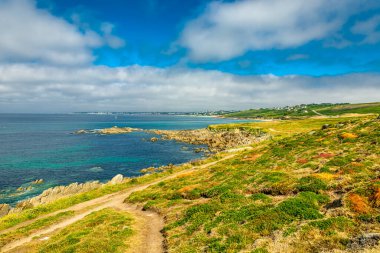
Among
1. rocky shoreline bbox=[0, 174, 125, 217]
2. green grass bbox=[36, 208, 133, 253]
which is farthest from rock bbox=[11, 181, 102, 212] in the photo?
green grass bbox=[36, 208, 133, 253]

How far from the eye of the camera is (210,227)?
61.2ft

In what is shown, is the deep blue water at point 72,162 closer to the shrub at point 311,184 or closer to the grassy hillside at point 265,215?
the grassy hillside at point 265,215

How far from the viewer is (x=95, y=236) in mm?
20656

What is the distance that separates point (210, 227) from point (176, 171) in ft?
126

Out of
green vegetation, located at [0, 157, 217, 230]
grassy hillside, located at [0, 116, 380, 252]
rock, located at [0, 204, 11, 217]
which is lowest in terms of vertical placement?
rock, located at [0, 204, 11, 217]

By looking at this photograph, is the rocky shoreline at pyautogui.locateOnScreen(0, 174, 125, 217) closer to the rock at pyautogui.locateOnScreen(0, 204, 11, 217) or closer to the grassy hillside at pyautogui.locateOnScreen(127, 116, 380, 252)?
the rock at pyautogui.locateOnScreen(0, 204, 11, 217)

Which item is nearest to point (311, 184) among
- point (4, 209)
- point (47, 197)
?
point (47, 197)

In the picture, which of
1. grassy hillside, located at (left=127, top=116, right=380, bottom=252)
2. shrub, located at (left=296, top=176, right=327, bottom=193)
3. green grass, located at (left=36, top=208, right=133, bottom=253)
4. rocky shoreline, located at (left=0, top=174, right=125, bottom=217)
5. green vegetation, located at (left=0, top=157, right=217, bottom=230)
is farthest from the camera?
rocky shoreline, located at (left=0, top=174, right=125, bottom=217)

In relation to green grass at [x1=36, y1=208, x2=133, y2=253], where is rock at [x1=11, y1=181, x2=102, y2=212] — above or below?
below

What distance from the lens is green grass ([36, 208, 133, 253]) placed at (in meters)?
18.5

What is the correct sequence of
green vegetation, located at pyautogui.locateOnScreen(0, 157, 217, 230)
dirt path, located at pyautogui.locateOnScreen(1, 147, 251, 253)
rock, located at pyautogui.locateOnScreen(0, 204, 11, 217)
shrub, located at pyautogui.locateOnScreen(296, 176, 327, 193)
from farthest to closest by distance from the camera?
1. rock, located at pyautogui.locateOnScreen(0, 204, 11, 217)
2. green vegetation, located at pyautogui.locateOnScreen(0, 157, 217, 230)
3. shrub, located at pyautogui.locateOnScreen(296, 176, 327, 193)
4. dirt path, located at pyautogui.locateOnScreen(1, 147, 251, 253)

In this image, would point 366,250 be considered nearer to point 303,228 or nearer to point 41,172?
point 303,228

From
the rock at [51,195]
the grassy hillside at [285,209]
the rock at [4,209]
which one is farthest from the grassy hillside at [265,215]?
the rock at [4,209]

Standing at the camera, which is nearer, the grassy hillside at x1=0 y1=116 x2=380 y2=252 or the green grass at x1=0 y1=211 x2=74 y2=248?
the grassy hillside at x1=0 y1=116 x2=380 y2=252
